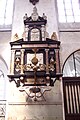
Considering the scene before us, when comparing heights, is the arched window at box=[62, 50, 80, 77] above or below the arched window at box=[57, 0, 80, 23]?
below

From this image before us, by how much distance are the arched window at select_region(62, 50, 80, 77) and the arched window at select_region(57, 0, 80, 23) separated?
155 centimetres

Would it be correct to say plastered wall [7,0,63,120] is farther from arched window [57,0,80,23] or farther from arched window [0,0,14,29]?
arched window [57,0,80,23]

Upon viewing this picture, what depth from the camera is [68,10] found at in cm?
870

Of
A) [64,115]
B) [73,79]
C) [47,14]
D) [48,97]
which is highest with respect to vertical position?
[47,14]

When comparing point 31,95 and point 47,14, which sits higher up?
point 47,14

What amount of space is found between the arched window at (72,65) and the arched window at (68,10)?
1554mm

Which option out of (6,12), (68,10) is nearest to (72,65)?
(68,10)

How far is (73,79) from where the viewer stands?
266 inches

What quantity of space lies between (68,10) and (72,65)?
8.47 ft

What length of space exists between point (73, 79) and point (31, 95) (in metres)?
1.37

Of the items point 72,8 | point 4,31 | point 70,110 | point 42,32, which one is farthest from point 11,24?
point 70,110

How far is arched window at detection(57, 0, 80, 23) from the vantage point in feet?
27.3

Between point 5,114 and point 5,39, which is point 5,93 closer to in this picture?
point 5,114

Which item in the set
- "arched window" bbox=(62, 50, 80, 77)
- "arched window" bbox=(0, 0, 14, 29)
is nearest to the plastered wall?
"arched window" bbox=(62, 50, 80, 77)
